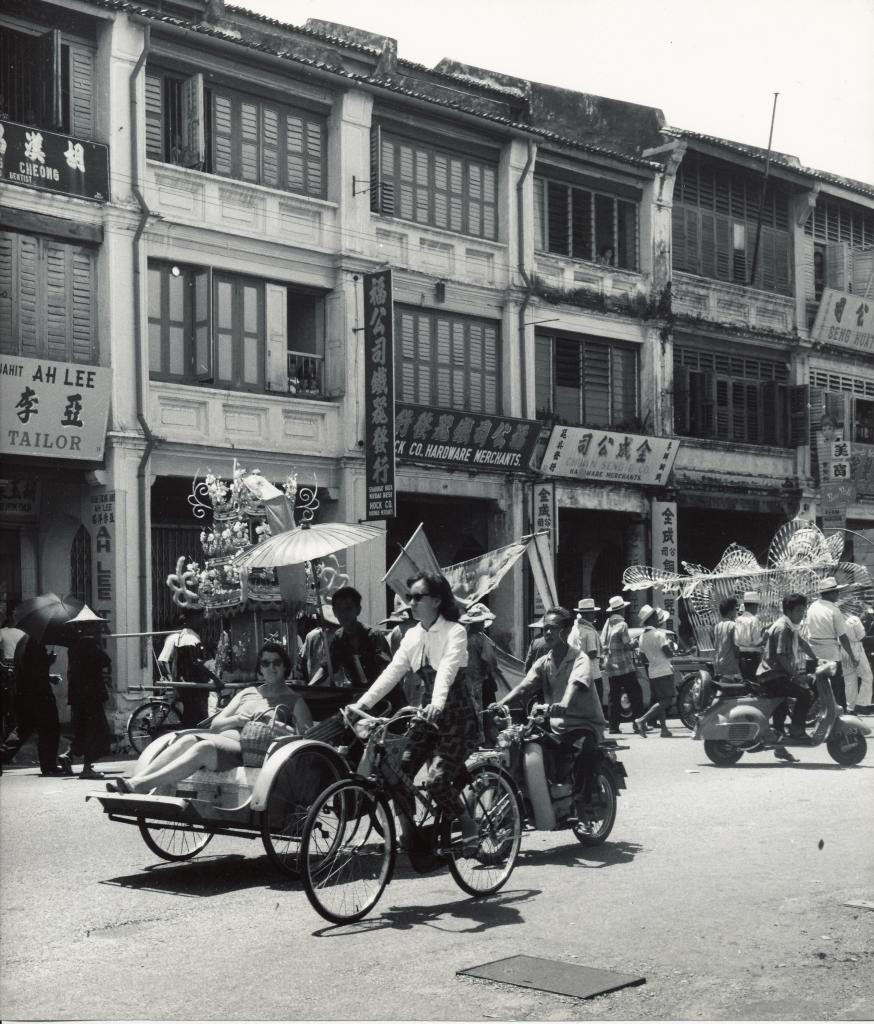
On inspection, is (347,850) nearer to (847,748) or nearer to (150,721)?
(847,748)

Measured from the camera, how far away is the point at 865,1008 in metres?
5.29

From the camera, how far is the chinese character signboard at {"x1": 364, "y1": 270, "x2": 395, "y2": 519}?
1970 centimetres

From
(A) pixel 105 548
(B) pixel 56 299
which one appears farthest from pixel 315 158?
(A) pixel 105 548

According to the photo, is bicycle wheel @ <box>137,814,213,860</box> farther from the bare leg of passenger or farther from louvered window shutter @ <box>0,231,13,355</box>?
louvered window shutter @ <box>0,231,13,355</box>

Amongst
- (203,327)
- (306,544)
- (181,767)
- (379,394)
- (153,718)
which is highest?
(203,327)

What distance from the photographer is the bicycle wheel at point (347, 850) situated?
21.5 ft

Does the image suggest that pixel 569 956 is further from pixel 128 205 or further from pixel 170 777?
pixel 128 205

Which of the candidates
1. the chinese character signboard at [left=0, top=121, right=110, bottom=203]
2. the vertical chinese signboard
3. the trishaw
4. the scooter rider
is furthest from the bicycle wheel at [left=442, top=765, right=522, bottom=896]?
the vertical chinese signboard

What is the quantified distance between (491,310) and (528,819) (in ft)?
50.2

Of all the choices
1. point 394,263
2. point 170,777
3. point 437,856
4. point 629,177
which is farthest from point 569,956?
point 629,177

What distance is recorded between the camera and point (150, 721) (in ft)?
49.0

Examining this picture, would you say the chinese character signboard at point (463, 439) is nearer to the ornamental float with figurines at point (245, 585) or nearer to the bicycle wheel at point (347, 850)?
the ornamental float with figurines at point (245, 585)

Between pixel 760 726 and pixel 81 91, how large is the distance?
11.3 meters

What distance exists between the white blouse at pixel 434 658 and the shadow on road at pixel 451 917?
3.35ft
